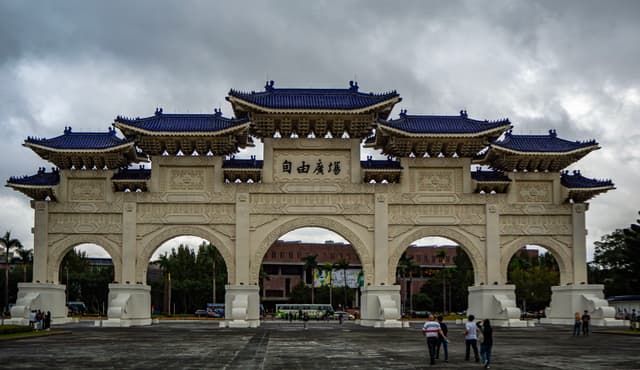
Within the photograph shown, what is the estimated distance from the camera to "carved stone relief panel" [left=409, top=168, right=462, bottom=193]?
3556 cm

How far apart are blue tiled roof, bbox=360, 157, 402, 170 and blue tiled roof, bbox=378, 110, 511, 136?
6.28 ft

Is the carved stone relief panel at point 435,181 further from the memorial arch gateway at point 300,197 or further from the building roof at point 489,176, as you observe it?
the building roof at point 489,176

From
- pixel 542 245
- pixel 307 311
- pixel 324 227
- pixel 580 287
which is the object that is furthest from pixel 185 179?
pixel 307 311

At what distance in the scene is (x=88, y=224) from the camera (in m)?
35.0

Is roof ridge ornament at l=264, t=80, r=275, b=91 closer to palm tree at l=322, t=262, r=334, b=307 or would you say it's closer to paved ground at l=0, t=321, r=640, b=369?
paved ground at l=0, t=321, r=640, b=369

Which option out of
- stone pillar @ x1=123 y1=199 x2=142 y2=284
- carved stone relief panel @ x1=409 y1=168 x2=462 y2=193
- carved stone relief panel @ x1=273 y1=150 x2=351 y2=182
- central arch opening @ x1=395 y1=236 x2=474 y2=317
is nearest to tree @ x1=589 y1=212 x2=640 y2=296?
central arch opening @ x1=395 y1=236 x2=474 y2=317

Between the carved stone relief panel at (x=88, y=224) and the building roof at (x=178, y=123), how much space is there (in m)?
4.20

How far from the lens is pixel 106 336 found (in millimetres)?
26438

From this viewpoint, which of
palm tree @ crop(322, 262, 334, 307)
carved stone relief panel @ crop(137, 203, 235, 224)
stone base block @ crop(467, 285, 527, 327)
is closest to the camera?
stone base block @ crop(467, 285, 527, 327)

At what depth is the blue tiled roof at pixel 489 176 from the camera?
3578 centimetres

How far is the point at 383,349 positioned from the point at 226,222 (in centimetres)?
1573

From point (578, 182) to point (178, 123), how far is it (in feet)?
65.1

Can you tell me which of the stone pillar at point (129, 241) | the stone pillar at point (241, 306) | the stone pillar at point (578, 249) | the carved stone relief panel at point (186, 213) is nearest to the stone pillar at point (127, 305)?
the stone pillar at point (129, 241)

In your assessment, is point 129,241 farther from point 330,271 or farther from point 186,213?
point 330,271
